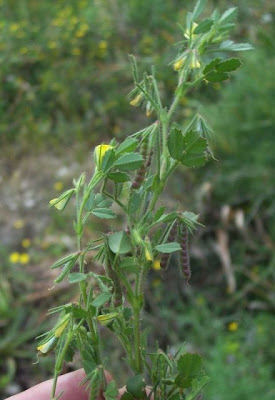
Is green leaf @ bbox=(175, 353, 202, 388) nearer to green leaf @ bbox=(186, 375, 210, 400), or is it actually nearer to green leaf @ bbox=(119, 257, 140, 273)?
green leaf @ bbox=(186, 375, 210, 400)

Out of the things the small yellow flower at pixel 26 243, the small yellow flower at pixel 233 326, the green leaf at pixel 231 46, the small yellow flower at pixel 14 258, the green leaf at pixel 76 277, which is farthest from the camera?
the small yellow flower at pixel 26 243

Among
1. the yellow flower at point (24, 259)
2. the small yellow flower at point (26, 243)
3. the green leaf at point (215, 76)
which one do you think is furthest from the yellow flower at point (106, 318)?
the small yellow flower at point (26, 243)

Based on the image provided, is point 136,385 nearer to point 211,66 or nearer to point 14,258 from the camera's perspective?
point 211,66

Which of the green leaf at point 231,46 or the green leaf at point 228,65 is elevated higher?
the green leaf at point 228,65

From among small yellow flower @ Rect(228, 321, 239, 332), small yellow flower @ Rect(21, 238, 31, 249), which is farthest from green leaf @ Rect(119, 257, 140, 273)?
small yellow flower @ Rect(21, 238, 31, 249)

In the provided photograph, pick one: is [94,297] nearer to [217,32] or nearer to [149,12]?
[217,32]

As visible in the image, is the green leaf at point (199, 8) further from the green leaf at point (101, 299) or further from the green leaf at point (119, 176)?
the green leaf at point (101, 299)

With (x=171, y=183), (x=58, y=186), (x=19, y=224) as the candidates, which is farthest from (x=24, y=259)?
(x=171, y=183)
